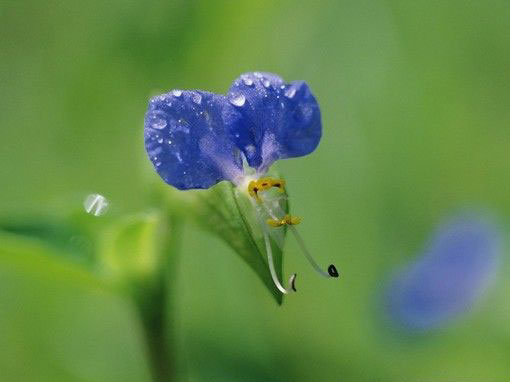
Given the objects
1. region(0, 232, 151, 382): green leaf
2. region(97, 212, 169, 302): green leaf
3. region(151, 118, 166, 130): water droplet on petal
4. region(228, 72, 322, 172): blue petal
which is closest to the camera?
region(151, 118, 166, 130): water droplet on petal

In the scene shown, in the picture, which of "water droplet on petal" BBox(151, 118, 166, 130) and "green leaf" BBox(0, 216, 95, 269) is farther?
"green leaf" BBox(0, 216, 95, 269)

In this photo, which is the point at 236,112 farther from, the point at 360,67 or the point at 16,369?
the point at 360,67

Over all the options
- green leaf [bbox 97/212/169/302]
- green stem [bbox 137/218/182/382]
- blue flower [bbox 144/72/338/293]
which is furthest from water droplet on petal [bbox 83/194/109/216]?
blue flower [bbox 144/72/338/293]

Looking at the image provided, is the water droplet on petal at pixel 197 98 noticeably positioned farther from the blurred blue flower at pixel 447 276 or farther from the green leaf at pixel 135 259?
the blurred blue flower at pixel 447 276

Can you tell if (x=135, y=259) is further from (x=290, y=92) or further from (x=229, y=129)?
(x=290, y=92)

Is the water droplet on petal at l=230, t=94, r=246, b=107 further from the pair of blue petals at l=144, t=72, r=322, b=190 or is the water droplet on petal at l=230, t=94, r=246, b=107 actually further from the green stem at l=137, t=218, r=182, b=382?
the green stem at l=137, t=218, r=182, b=382

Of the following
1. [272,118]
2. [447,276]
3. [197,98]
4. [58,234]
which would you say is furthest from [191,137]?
[447,276]

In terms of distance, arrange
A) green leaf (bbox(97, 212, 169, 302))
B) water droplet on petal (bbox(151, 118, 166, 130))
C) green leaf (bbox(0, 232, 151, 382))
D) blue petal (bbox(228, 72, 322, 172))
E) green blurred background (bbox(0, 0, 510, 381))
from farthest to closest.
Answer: green blurred background (bbox(0, 0, 510, 381)) → green leaf (bbox(0, 232, 151, 382)) → green leaf (bbox(97, 212, 169, 302)) → blue petal (bbox(228, 72, 322, 172)) → water droplet on petal (bbox(151, 118, 166, 130))

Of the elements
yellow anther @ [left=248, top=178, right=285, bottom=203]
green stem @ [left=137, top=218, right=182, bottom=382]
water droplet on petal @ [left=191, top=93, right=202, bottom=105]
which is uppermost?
water droplet on petal @ [left=191, top=93, right=202, bottom=105]
